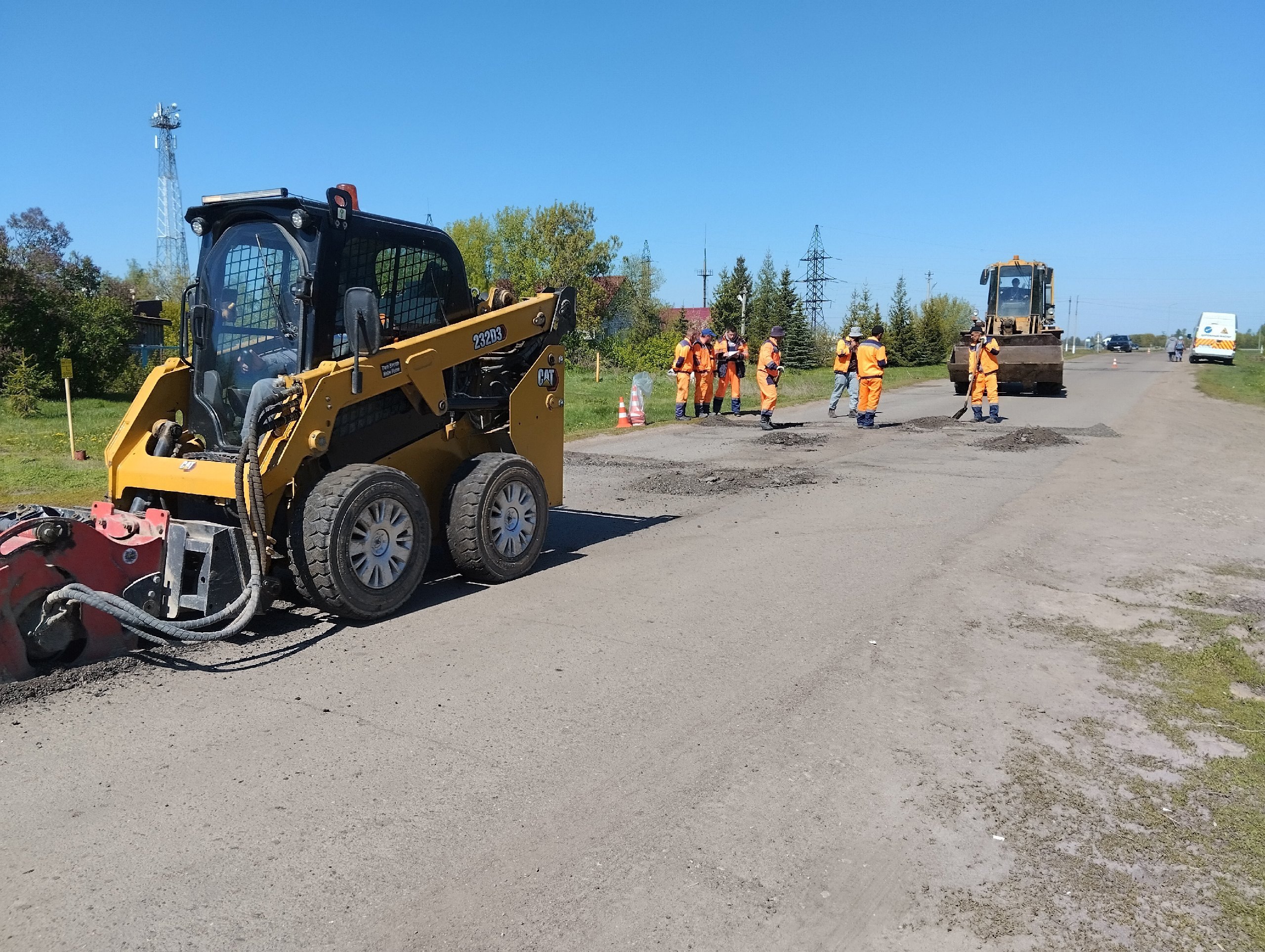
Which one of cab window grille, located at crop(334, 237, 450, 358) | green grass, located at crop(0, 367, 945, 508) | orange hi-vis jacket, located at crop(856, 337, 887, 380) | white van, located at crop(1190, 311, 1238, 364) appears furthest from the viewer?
white van, located at crop(1190, 311, 1238, 364)

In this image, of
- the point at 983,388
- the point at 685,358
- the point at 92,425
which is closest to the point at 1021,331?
the point at 983,388

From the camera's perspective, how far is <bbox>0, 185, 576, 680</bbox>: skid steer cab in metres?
5.00

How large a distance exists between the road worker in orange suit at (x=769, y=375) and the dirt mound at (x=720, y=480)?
505 cm

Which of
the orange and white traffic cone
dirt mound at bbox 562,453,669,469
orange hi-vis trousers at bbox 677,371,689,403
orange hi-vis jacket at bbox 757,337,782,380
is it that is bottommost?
dirt mound at bbox 562,453,669,469

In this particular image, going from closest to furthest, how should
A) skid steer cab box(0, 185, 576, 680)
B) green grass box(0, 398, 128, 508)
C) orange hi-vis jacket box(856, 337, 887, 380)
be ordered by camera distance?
skid steer cab box(0, 185, 576, 680)
green grass box(0, 398, 128, 508)
orange hi-vis jacket box(856, 337, 887, 380)

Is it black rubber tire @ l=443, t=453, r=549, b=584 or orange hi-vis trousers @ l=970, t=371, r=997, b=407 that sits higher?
orange hi-vis trousers @ l=970, t=371, r=997, b=407

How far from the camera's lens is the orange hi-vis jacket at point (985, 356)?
18656mm

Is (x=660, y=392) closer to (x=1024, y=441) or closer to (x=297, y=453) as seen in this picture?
(x=1024, y=441)

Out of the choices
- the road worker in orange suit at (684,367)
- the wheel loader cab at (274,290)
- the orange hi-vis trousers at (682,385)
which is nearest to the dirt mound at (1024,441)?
the road worker in orange suit at (684,367)

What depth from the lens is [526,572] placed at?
280 inches

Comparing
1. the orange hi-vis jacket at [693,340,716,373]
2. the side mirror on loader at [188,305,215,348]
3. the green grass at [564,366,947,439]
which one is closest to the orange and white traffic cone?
the green grass at [564,366,947,439]

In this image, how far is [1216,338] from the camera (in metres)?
54.5

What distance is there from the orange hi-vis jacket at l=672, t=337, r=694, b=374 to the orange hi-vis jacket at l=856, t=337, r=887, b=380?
126 inches

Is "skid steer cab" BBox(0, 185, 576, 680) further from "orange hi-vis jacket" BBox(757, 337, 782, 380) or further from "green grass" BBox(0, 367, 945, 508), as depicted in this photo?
"orange hi-vis jacket" BBox(757, 337, 782, 380)
